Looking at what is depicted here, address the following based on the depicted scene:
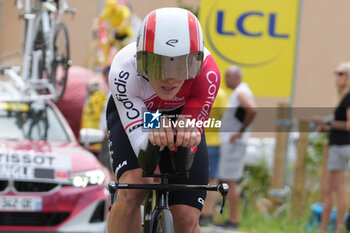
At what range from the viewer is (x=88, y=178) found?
8023 mm

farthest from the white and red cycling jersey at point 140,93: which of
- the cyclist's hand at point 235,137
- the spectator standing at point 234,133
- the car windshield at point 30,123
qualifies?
the cyclist's hand at point 235,137

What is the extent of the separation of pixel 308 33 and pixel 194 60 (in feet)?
37.6

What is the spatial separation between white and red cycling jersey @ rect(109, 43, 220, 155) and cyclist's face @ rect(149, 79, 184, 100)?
0.18m

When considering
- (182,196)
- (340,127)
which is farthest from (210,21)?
(182,196)

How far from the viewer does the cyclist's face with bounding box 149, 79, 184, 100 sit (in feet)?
13.5

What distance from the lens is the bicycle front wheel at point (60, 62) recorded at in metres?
10.1

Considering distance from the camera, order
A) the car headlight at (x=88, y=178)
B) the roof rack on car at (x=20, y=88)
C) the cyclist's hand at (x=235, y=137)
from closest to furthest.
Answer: the car headlight at (x=88, y=178) → the roof rack on car at (x=20, y=88) → the cyclist's hand at (x=235, y=137)

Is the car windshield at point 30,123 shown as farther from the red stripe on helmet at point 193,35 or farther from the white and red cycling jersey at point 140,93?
the red stripe on helmet at point 193,35

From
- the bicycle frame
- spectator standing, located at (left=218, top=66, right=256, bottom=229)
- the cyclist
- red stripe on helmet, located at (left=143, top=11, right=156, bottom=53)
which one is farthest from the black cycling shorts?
spectator standing, located at (left=218, top=66, right=256, bottom=229)

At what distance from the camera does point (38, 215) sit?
7.69 meters

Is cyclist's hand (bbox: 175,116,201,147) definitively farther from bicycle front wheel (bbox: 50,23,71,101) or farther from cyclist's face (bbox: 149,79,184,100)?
bicycle front wheel (bbox: 50,23,71,101)

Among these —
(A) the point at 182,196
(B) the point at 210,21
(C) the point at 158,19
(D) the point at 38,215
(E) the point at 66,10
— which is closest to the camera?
(C) the point at 158,19

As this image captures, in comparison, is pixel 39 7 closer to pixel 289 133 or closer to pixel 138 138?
pixel 289 133

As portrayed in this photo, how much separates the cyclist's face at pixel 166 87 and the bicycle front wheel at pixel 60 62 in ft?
19.7
